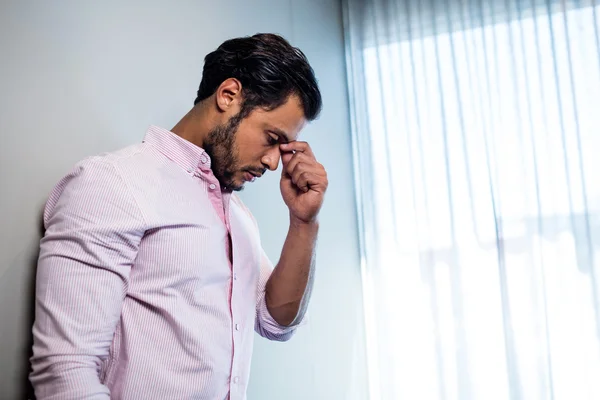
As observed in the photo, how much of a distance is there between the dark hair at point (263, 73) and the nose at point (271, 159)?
87 mm

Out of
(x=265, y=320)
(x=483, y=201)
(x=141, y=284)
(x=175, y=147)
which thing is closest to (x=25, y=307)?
(x=141, y=284)

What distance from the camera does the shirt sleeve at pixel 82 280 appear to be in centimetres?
101

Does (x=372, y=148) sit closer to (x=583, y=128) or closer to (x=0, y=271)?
(x=583, y=128)

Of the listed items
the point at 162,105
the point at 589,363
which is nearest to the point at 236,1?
the point at 162,105

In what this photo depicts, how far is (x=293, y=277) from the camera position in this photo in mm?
1500

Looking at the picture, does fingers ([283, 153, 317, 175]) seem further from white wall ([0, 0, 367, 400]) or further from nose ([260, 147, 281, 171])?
white wall ([0, 0, 367, 400])

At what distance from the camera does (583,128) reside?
8.21 feet

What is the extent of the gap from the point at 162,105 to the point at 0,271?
633 millimetres

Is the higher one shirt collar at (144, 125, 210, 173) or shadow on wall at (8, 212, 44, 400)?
shirt collar at (144, 125, 210, 173)

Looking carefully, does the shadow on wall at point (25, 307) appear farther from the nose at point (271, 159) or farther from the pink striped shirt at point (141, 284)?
the nose at point (271, 159)

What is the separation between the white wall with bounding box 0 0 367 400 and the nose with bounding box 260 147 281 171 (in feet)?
1.10

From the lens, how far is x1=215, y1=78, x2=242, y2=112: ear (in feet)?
4.50

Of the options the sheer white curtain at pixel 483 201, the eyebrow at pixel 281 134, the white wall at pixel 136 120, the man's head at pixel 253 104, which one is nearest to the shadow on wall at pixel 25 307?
the white wall at pixel 136 120

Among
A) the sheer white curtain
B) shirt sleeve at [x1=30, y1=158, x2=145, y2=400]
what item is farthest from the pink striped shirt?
the sheer white curtain
